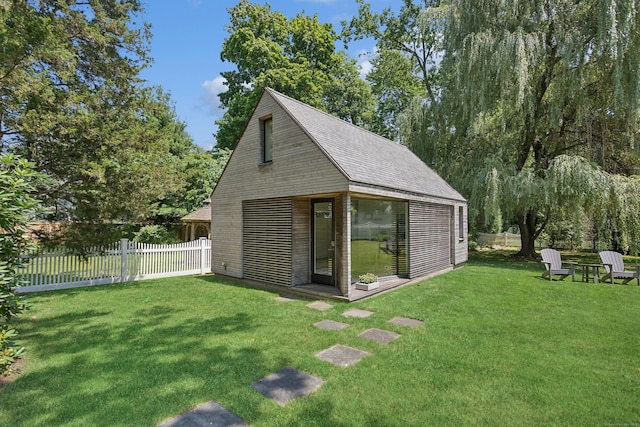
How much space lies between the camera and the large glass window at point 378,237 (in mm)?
8258

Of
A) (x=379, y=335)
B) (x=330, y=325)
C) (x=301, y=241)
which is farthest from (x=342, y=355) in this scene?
(x=301, y=241)

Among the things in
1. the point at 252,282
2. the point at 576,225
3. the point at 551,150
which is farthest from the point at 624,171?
the point at 252,282

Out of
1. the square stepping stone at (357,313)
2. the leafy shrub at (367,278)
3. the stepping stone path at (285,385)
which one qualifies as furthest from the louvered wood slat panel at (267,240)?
the stepping stone path at (285,385)

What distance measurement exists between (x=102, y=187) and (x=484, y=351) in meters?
9.84

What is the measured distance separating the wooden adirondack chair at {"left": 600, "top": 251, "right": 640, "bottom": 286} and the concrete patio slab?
Result: 11556 mm

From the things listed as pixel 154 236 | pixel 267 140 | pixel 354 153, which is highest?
pixel 267 140

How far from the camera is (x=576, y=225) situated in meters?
12.7

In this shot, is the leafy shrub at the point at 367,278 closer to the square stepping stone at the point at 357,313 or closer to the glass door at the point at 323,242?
the glass door at the point at 323,242

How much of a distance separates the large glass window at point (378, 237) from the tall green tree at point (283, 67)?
1800cm

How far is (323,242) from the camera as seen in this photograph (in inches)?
336

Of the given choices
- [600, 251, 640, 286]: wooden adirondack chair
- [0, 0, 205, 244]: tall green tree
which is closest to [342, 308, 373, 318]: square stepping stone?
[0, 0, 205, 244]: tall green tree

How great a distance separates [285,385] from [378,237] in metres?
5.93

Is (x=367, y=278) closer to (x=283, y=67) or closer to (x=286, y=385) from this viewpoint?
(x=286, y=385)

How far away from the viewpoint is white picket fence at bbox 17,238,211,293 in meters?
8.48
